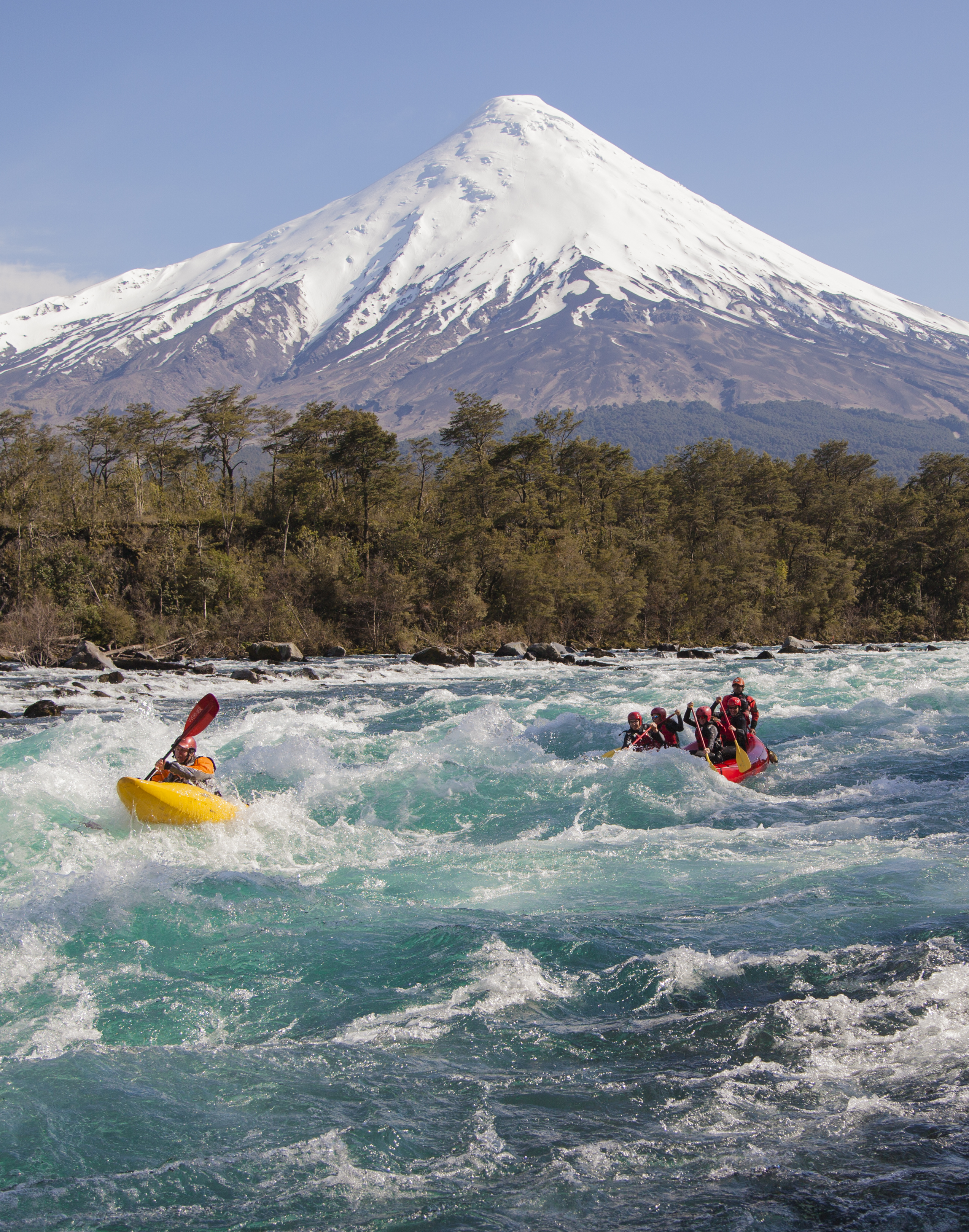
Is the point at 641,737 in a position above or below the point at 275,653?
below

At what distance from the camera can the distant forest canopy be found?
3384 cm

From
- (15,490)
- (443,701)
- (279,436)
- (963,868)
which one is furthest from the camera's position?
(279,436)

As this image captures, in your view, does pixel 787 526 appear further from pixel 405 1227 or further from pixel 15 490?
pixel 405 1227

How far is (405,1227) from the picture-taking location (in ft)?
13.1

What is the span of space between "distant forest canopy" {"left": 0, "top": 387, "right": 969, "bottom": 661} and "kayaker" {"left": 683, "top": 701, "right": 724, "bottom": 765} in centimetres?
2116

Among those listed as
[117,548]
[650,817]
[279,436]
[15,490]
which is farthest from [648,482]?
[650,817]

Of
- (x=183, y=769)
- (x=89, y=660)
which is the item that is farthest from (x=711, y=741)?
(x=89, y=660)

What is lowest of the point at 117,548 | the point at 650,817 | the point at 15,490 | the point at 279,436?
the point at 650,817

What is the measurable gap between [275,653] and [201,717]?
65.7ft

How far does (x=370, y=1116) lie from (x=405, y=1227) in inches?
33.6

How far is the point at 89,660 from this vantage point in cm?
2666

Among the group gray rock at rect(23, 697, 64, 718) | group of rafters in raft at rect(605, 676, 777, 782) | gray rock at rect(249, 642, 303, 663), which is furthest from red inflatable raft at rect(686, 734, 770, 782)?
gray rock at rect(249, 642, 303, 663)

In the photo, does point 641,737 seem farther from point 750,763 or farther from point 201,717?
point 201,717

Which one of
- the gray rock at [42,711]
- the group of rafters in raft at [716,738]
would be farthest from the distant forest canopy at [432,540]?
the group of rafters in raft at [716,738]
